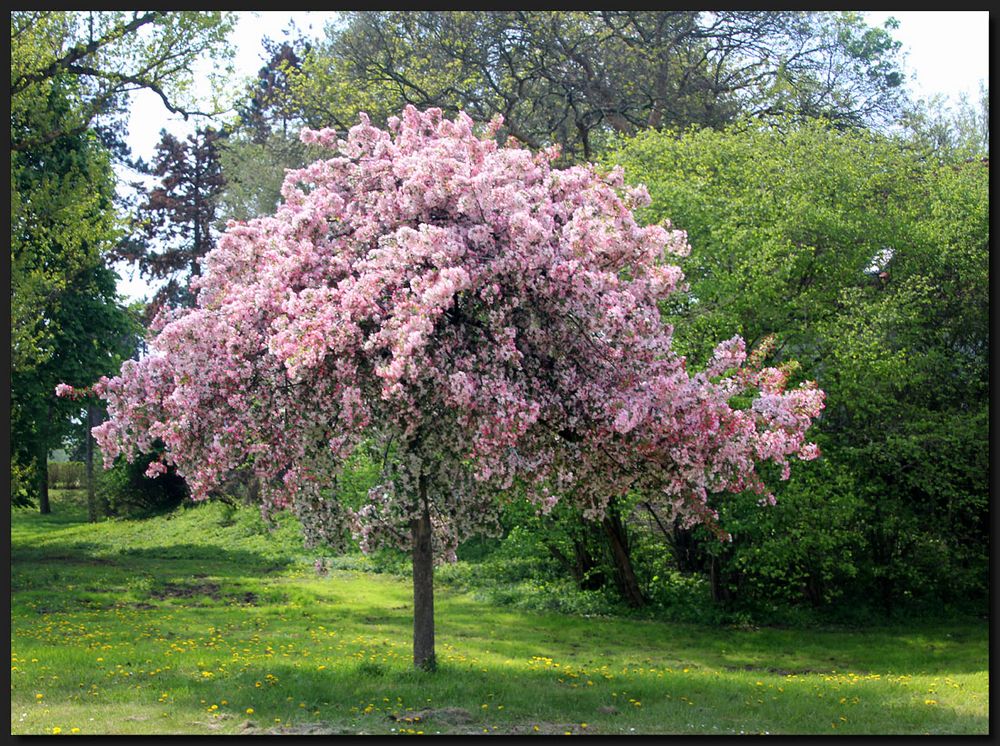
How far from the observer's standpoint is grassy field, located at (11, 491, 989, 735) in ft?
38.5

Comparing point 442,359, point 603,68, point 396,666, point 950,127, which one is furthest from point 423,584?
point 950,127

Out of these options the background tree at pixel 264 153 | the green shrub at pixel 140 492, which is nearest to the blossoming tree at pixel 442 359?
the background tree at pixel 264 153

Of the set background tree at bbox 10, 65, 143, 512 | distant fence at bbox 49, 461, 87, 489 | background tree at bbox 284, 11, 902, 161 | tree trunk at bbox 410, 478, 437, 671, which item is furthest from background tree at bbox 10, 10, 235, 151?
distant fence at bbox 49, 461, 87, 489

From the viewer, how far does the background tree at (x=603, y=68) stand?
110ft

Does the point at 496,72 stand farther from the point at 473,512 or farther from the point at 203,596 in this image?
the point at 473,512

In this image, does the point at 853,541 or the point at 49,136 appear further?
the point at 49,136

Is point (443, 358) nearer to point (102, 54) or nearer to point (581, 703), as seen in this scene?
point (581, 703)

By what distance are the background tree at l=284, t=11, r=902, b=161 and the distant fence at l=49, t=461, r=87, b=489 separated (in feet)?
84.3

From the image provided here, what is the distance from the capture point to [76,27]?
2327 centimetres

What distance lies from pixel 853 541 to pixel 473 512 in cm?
1112

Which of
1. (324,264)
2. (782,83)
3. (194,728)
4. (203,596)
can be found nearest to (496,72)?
(782,83)

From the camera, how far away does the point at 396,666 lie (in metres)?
14.2

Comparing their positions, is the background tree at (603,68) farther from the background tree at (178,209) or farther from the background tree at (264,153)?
the background tree at (178,209)

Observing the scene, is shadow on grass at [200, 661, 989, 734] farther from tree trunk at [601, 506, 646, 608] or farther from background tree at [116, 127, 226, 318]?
background tree at [116, 127, 226, 318]
